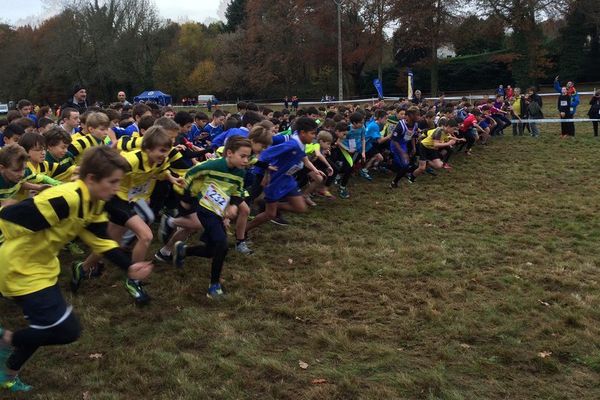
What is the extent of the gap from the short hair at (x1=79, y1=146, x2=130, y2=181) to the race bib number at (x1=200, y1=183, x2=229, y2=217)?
193 cm

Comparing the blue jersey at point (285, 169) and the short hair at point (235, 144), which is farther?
the blue jersey at point (285, 169)

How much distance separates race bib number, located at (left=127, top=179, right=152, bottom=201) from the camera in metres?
5.70

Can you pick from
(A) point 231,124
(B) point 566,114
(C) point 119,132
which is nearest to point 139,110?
(C) point 119,132

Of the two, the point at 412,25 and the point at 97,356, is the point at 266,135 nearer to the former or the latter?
the point at 97,356

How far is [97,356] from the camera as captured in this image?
4.34 m

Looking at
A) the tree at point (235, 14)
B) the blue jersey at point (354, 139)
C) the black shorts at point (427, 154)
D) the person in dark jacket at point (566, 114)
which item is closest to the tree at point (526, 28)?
the person in dark jacket at point (566, 114)

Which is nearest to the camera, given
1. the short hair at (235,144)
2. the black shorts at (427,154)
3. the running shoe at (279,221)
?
the short hair at (235,144)

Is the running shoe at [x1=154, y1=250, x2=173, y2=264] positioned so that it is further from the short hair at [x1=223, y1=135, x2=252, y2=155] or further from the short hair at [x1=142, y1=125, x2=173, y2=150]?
the short hair at [x1=223, y1=135, x2=252, y2=155]

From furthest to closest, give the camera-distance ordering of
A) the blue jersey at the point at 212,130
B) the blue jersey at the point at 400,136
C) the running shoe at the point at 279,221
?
1. the blue jersey at the point at 400,136
2. the blue jersey at the point at 212,130
3. the running shoe at the point at 279,221

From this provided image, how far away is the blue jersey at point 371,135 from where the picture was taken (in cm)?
1165

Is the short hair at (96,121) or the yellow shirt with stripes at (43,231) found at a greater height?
the short hair at (96,121)

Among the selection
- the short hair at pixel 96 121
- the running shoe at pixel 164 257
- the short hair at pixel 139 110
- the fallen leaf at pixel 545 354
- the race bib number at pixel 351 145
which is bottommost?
the fallen leaf at pixel 545 354

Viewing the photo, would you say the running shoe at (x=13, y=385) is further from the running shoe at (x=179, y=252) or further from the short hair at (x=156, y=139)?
the short hair at (x=156, y=139)

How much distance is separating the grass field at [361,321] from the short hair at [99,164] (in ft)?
5.24
